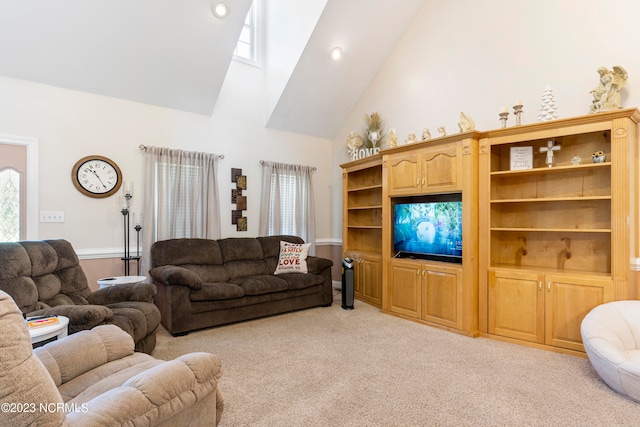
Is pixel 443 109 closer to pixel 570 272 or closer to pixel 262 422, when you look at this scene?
pixel 570 272

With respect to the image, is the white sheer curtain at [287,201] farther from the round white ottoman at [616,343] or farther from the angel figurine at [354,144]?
the round white ottoman at [616,343]

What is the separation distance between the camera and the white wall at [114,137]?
3.64 m

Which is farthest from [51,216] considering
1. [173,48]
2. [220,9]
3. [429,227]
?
[429,227]

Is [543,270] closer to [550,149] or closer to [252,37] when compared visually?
[550,149]

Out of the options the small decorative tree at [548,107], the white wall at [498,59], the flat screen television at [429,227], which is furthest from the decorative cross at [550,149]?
the flat screen television at [429,227]

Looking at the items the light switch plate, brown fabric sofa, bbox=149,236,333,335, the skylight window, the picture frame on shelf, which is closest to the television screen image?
the picture frame on shelf

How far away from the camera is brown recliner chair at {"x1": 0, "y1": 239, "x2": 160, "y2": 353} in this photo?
7.46 ft

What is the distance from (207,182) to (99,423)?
3832 millimetres

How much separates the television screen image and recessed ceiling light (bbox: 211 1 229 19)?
9.84ft

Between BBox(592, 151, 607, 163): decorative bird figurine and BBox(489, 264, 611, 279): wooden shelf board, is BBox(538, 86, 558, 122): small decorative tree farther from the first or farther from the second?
BBox(489, 264, 611, 279): wooden shelf board

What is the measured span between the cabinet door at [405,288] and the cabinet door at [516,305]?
772 mm

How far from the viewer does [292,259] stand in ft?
15.1

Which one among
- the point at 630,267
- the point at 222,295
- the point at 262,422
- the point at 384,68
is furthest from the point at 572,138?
the point at 222,295

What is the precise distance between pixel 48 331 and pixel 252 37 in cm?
479
